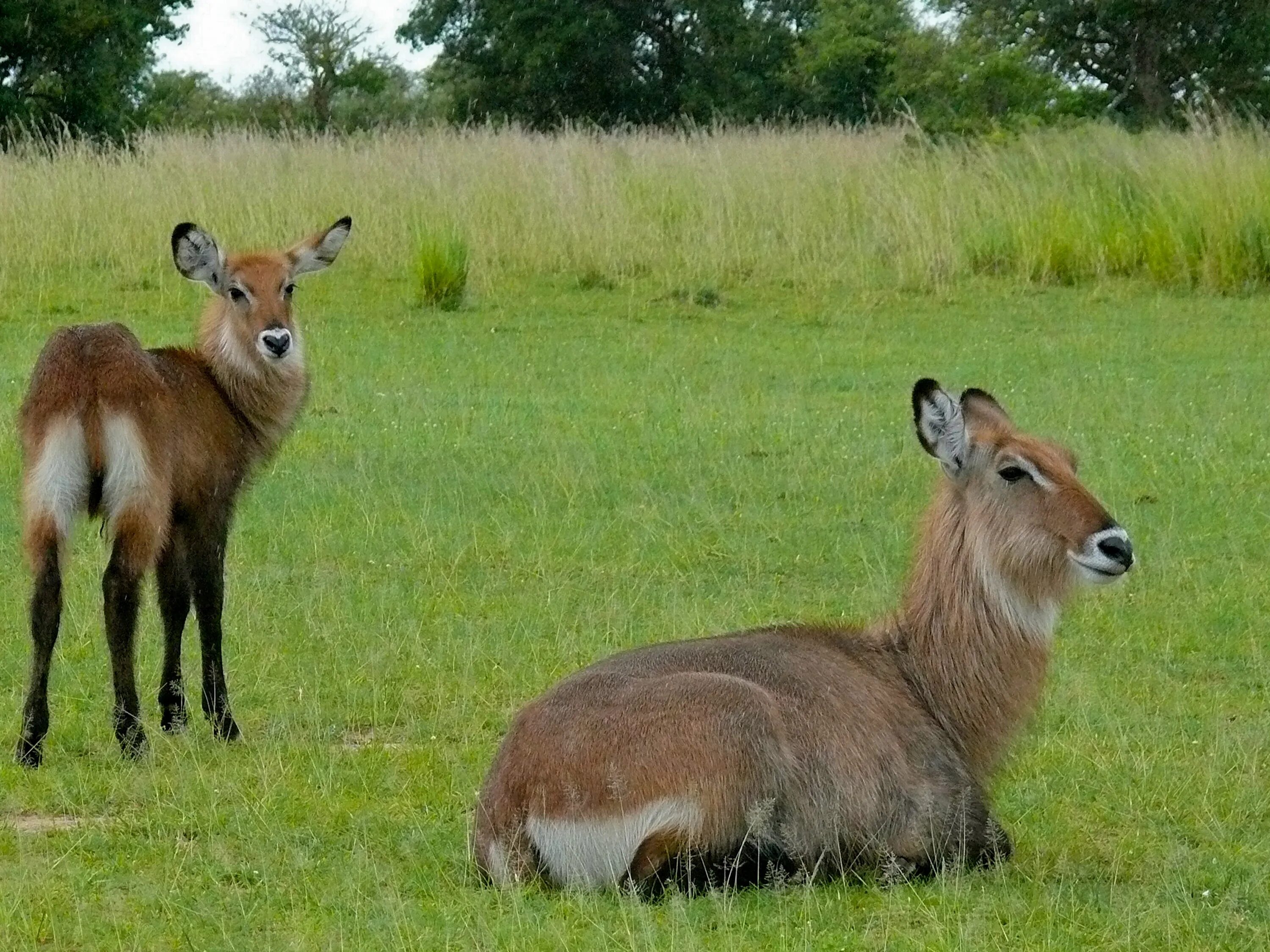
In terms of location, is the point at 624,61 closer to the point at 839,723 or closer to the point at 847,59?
the point at 847,59

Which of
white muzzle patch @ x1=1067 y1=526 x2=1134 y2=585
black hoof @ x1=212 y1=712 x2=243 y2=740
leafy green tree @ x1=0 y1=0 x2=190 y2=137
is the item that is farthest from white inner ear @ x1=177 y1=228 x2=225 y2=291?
leafy green tree @ x1=0 y1=0 x2=190 y2=137

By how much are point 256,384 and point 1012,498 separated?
8.80 feet

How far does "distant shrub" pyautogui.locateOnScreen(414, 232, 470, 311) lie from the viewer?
15.1m

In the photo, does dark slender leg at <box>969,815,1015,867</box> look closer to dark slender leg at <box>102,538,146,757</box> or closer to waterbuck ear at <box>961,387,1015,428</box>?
waterbuck ear at <box>961,387,1015,428</box>

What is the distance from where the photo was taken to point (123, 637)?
17.5 ft

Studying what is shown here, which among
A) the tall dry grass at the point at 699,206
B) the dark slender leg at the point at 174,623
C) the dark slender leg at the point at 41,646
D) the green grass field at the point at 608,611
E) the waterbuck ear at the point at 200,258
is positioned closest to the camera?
the green grass field at the point at 608,611

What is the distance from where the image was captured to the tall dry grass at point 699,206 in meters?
16.2

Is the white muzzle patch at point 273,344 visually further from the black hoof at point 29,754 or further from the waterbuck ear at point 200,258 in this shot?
the black hoof at point 29,754

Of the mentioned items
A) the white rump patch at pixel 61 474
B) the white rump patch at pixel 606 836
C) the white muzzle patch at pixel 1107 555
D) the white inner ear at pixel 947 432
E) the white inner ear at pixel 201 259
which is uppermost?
the white inner ear at pixel 201 259

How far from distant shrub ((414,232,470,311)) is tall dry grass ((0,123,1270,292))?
2.26ft

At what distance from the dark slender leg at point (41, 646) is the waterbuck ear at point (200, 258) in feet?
5.10

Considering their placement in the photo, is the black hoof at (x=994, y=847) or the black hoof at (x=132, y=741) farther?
the black hoof at (x=132, y=741)

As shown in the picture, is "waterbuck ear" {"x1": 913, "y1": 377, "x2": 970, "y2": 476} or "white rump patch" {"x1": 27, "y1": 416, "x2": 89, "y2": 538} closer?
"waterbuck ear" {"x1": 913, "y1": 377, "x2": 970, "y2": 476}

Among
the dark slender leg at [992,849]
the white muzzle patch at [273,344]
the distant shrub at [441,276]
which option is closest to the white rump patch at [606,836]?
the dark slender leg at [992,849]
